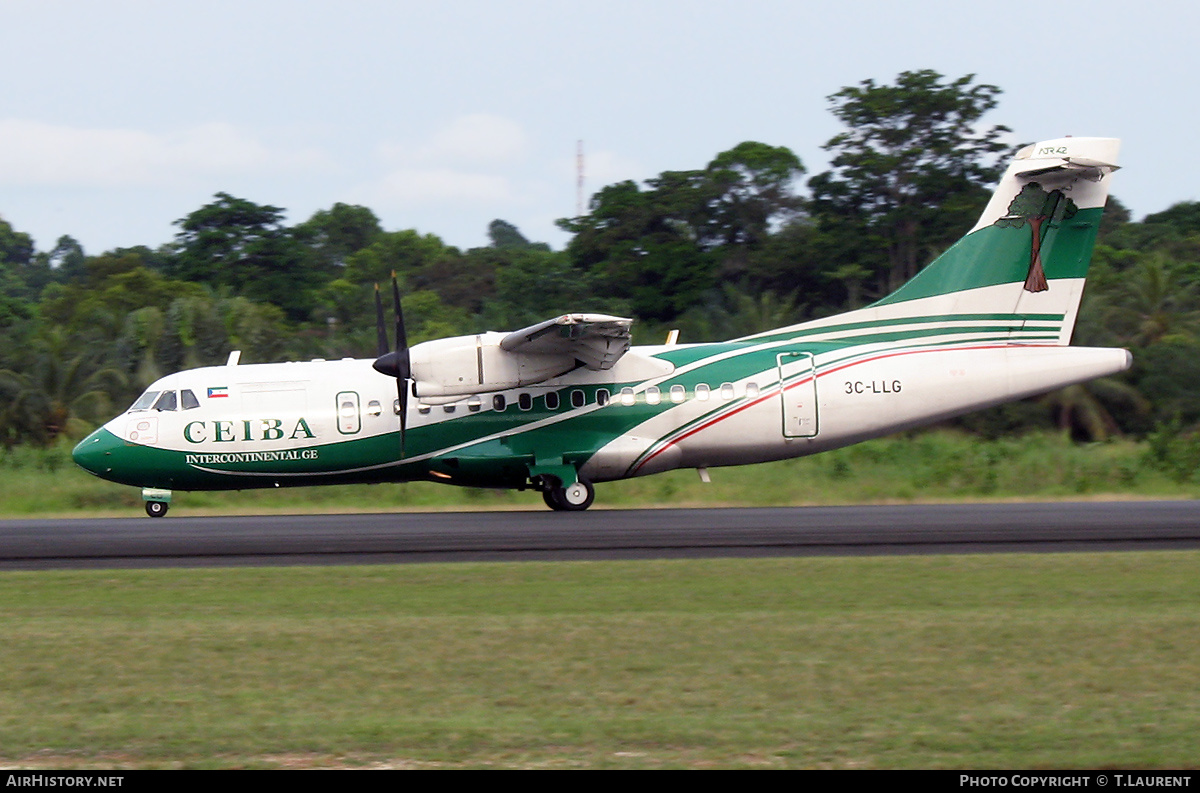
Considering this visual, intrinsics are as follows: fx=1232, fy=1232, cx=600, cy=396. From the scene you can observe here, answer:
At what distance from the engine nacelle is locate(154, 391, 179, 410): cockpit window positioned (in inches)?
159

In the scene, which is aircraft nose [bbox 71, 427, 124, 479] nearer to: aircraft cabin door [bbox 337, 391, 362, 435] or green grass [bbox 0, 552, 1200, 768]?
aircraft cabin door [bbox 337, 391, 362, 435]

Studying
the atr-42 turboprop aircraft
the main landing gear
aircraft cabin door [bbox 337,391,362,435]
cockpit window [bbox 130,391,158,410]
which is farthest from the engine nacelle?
cockpit window [bbox 130,391,158,410]

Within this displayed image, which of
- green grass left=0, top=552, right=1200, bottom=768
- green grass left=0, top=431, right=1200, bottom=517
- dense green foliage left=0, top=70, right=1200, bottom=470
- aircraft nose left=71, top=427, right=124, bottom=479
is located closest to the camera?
green grass left=0, top=552, right=1200, bottom=768

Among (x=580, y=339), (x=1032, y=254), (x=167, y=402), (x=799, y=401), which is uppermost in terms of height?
(x=1032, y=254)

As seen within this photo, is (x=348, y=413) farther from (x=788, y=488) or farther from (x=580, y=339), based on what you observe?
(x=788, y=488)

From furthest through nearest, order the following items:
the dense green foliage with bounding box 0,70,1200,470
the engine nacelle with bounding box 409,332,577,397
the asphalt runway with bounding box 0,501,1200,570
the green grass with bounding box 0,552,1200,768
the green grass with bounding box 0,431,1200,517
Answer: the dense green foliage with bounding box 0,70,1200,470 → the green grass with bounding box 0,431,1200,517 → the engine nacelle with bounding box 409,332,577,397 → the asphalt runway with bounding box 0,501,1200,570 → the green grass with bounding box 0,552,1200,768

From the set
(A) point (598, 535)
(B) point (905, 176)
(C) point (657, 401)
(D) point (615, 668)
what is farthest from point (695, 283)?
(D) point (615, 668)

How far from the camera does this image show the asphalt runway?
13.1m

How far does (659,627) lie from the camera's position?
8.93m

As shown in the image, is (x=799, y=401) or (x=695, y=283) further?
(x=695, y=283)

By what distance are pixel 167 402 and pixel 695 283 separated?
25770 mm

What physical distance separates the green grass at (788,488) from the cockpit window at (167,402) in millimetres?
2255

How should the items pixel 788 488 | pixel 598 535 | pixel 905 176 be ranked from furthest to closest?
pixel 905 176 → pixel 788 488 → pixel 598 535

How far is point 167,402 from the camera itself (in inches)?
753
